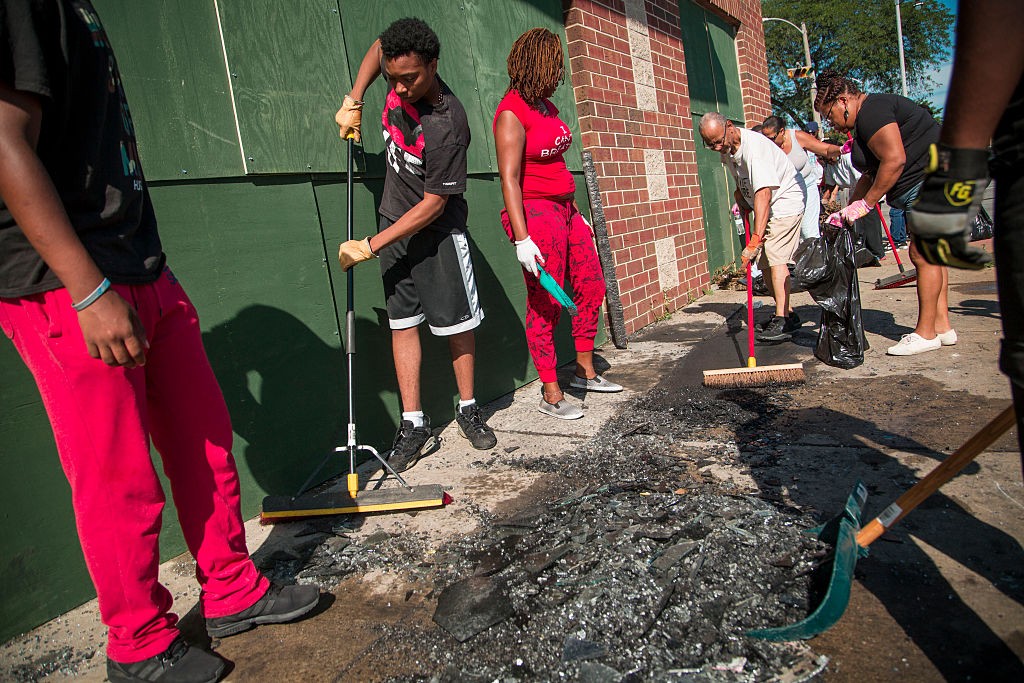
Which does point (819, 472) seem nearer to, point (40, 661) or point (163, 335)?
point (163, 335)

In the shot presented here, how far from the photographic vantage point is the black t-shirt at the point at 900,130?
434cm

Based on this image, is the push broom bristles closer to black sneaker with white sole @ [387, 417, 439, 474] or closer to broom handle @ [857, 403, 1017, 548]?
black sneaker with white sole @ [387, 417, 439, 474]

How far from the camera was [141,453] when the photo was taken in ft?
6.18

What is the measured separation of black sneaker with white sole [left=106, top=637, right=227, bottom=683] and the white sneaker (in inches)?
176

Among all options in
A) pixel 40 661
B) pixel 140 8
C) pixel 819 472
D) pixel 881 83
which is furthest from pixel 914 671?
pixel 881 83

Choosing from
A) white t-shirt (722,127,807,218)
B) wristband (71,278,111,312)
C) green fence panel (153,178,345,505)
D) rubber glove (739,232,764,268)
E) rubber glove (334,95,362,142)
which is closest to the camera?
wristband (71,278,111,312)

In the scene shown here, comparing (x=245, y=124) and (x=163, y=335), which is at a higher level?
(x=245, y=124)

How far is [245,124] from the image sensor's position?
10.4ft

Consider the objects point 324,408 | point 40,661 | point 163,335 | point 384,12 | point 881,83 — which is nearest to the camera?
point 163,335

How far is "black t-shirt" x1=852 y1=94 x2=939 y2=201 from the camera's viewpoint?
4.34 meters

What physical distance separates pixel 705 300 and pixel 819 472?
5.11 m

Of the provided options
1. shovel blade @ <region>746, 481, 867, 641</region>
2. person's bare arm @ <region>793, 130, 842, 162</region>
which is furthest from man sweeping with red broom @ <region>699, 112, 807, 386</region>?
shovel blade @ <region>746, 481, 867, 641</region>

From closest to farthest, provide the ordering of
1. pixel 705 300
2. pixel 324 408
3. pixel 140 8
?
1. pixel 140 8
2. pixel 324 408
3. pixel 705 300

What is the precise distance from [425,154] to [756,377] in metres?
2.50
